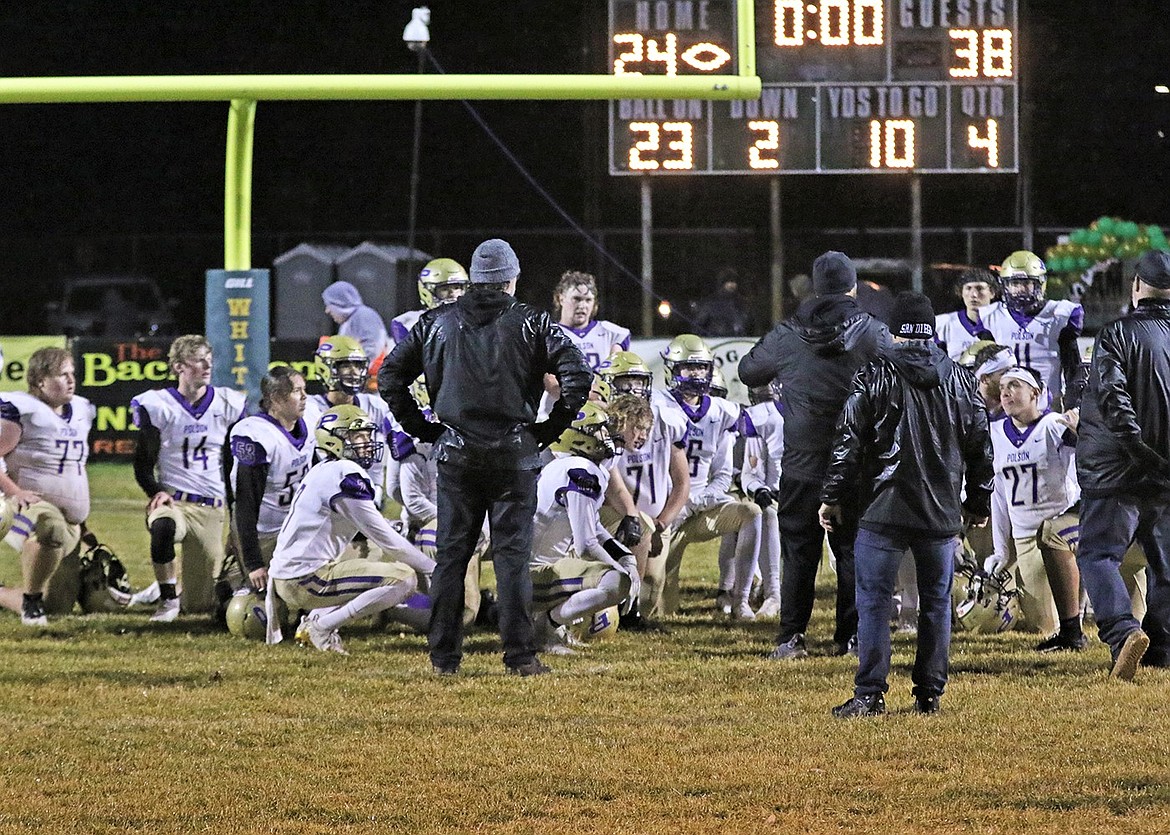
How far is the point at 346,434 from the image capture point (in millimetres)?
8781

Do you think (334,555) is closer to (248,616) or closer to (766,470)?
(248,616)

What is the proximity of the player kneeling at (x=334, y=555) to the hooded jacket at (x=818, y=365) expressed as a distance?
1.93m

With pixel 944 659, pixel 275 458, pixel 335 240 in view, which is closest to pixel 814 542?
pixel 944 659

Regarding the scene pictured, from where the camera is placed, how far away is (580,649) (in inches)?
350

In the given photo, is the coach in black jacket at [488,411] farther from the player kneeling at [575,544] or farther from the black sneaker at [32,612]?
the black sneaker at [32,612]

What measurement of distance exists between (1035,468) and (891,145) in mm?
7163

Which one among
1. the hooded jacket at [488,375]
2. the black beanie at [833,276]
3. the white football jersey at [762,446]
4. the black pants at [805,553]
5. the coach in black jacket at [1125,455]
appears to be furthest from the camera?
the white football jersey at [762,446]

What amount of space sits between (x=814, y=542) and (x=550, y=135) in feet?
108

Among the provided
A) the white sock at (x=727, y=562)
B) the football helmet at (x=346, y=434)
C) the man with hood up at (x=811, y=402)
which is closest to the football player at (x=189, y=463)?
the football helmet at (x=346, y=434)

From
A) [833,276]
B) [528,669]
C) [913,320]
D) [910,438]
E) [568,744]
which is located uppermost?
[833,276]

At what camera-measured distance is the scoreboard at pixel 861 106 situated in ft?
49.2

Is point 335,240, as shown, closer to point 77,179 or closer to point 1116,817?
point 77,179

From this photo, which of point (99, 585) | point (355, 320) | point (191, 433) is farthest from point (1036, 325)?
point (99, 585)

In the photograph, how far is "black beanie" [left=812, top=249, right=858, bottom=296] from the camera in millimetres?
8203
